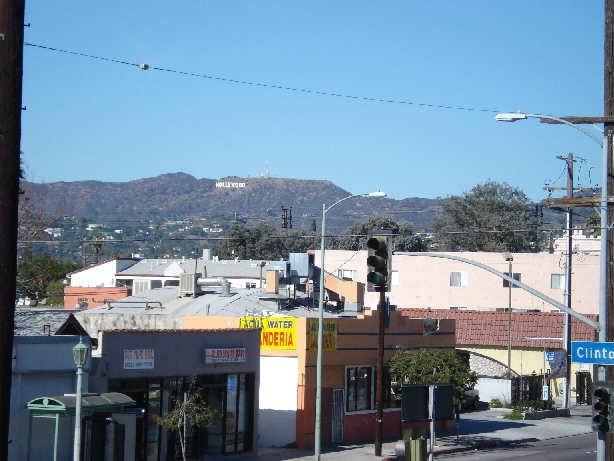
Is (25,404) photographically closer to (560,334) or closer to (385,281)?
(385,281)

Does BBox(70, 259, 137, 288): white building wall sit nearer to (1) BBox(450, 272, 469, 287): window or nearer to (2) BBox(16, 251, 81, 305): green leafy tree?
(2) BBox(16, 251, 81, 305): green leafy tree

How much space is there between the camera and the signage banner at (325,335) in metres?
29.6

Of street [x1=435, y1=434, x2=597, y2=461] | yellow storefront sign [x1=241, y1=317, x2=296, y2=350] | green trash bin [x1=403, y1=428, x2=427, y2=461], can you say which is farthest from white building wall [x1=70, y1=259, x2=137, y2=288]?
green trash bin [x1=403, y1=428, x2=427, y2=461]

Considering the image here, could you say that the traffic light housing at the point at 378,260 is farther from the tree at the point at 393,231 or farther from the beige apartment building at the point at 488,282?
the tree at the point at 393,231

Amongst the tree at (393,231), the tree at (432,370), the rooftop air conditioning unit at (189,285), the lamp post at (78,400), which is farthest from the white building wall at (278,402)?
the tree at (393,231)

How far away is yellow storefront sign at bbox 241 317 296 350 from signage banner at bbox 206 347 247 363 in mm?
2660

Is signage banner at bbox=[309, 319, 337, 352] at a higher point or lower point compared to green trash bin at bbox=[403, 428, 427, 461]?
higher

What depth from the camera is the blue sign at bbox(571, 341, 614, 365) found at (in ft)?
48.5

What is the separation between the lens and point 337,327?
3077 centimetres

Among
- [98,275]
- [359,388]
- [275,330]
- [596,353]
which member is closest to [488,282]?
[359,388]

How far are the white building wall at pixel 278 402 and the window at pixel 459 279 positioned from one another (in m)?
41.2

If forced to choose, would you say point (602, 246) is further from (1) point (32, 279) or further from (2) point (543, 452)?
(1) point (32, 279)

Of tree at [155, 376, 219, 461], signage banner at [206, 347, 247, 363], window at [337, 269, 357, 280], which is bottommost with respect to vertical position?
tree at [155, 376, 219, 461]

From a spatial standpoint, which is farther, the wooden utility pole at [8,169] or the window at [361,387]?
the window at [361,387]
